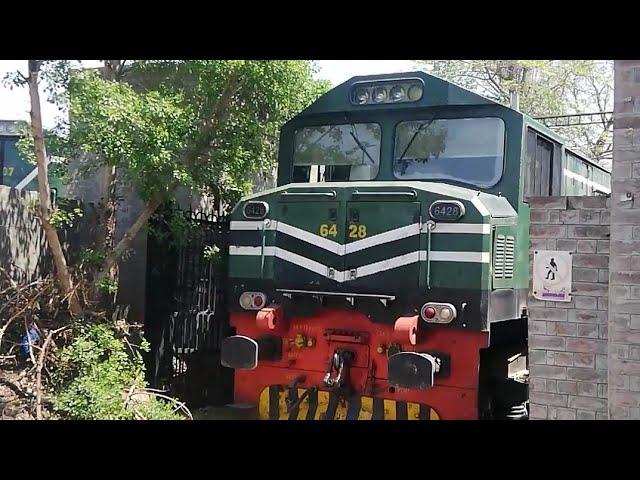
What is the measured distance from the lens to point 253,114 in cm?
764

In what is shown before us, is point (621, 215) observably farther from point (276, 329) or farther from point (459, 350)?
point (276, 329)

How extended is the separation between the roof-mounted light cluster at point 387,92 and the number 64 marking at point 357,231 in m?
1.32

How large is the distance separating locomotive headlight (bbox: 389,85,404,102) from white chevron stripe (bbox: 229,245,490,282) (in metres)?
1.56

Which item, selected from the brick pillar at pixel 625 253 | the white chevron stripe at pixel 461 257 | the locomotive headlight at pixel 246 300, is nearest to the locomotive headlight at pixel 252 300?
the locomotive headlight at pixel 246 300

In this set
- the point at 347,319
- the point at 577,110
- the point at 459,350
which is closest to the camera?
the point at 459,350

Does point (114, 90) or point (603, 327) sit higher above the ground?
point (114, 90)

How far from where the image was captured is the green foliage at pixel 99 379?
19.2ft

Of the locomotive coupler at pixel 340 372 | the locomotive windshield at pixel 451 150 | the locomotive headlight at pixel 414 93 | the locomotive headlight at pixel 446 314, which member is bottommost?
the locomotive coupler at pixel 340 372

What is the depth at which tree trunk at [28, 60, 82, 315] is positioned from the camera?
6.28 m

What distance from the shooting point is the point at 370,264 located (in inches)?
221

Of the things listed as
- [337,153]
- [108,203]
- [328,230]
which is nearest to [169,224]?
[108,203]

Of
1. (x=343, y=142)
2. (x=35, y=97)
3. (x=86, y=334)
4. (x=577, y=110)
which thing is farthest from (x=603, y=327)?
(x=577, y=110)

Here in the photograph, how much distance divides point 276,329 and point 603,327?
2.76 meters

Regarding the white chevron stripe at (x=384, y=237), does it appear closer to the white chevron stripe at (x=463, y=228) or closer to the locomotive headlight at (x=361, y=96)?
the white chevron stripe at (x=463, y=228)
